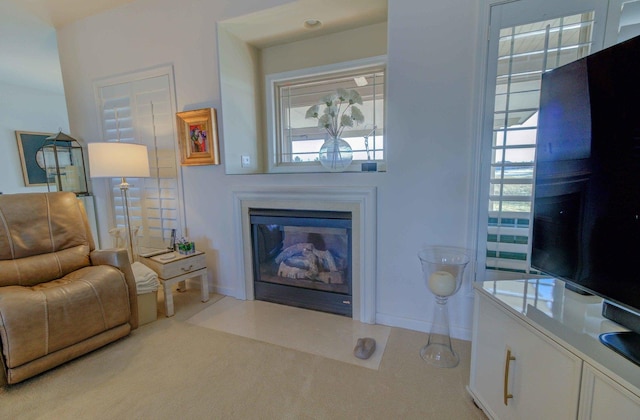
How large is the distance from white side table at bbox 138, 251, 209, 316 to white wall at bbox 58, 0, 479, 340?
22cm

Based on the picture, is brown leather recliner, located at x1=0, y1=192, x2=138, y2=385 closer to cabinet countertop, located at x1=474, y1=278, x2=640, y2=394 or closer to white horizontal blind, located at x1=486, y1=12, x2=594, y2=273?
cabinet countertop, located at x1=474, y1=278, x2=640, y2=394

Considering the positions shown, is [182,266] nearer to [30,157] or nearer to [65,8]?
[65,8]

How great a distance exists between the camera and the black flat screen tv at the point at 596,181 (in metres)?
0.89

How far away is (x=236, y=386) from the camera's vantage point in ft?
4.97

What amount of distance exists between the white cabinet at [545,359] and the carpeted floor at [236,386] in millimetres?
277

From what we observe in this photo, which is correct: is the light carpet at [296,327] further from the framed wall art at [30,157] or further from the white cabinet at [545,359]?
the framed wall art at [30,157]

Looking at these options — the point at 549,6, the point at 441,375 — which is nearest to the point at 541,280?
the point at 441,375

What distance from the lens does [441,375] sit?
1.58 metres

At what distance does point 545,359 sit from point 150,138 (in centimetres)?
342

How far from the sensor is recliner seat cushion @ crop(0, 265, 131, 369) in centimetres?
147

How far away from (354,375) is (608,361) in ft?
3.70

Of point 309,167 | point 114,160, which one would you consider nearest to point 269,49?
point 309,167

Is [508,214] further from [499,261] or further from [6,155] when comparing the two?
[6,155]

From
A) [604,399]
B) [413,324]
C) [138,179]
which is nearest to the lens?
[604,399]
